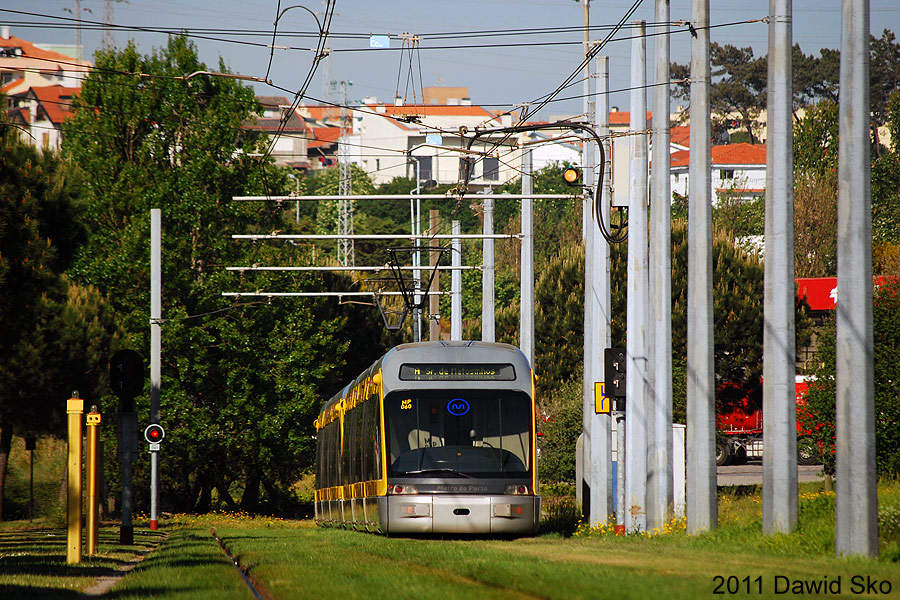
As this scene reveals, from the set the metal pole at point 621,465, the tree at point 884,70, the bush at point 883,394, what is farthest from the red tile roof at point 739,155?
the metal pole at point 621,465

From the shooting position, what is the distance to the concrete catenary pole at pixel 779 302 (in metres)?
15.9

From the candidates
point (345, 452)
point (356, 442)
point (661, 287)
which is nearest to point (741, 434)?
point (345, 452)

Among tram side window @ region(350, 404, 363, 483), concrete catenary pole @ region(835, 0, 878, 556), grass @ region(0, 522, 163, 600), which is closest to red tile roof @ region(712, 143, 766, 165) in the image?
tram side window @ region(350, 404, 363, 483)

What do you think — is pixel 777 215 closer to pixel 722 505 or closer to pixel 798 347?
pixel 722 505

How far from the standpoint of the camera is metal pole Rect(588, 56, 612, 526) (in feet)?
78.1

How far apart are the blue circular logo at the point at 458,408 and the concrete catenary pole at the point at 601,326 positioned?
5.23 metres

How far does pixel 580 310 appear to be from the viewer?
2090 inches

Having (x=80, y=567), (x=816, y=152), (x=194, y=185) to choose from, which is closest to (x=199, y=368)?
(x=194, y=185)

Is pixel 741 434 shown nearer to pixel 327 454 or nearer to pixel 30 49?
pixel 327 454

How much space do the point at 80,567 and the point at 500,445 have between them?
21.7 ft

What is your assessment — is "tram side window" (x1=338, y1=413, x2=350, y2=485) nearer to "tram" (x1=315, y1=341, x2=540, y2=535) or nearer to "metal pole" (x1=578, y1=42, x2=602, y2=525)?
"tram" (x1=315, y1=341, x2=540, y2=535)

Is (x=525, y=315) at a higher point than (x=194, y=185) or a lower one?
lower

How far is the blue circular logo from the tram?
2 cm

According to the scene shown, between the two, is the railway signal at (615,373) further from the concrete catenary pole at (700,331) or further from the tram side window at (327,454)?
the tram side window at (327,454)
